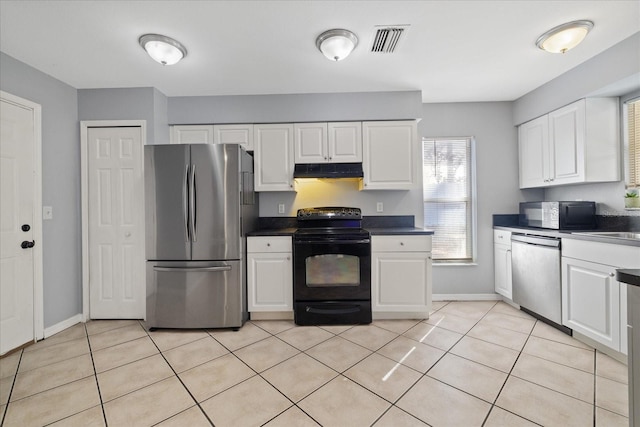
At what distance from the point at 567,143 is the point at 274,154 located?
3044 millimetres

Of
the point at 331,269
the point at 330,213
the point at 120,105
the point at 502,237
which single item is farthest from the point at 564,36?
the point at 120,105

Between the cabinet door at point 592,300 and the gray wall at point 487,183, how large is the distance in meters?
0.98

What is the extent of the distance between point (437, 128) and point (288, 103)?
1.90 m

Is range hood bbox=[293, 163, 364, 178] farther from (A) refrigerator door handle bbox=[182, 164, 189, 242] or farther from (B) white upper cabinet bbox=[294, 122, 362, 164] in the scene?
(A) refrigerator door handle bbox=[182, 164, 189, 242]

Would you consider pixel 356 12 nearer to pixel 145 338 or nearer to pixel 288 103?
pixel 288 103

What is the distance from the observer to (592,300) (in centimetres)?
212

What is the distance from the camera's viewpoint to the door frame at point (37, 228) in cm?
238

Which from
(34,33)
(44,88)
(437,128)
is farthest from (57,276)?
(437,128)

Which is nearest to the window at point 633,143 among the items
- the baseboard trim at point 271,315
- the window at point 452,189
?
the window at point 452,189

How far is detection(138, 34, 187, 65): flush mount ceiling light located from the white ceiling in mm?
56

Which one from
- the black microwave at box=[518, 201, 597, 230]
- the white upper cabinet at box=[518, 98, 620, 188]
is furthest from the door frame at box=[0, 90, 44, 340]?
the white upper cabinet at box=[518, 98, 620, 188]

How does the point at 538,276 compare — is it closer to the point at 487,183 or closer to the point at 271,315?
the point at 487,183

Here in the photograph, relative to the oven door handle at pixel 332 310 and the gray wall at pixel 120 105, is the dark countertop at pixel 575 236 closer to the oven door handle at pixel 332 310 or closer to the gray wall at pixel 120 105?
the oven door handle at pixel 332 310

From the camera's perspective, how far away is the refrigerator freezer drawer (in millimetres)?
2521
